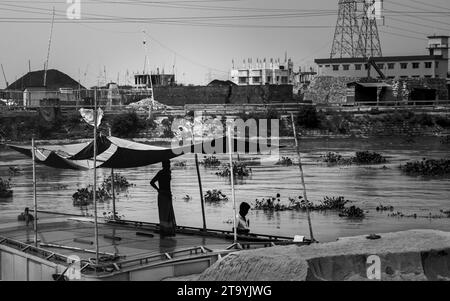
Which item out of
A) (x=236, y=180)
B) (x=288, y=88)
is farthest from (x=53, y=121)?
(x=236, y=180)

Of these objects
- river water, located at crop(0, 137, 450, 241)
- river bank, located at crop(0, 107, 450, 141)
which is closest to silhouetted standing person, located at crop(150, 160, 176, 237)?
river water, located at crop(0, 137, 450, 241)

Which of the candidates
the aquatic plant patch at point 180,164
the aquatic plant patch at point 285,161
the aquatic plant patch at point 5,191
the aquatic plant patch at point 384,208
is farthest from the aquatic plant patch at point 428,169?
the aquatic plant patch at point 5,191

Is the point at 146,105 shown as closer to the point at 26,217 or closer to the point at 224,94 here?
the point at 224,94

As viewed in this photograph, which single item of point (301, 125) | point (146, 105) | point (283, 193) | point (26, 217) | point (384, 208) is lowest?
point (384, 208)

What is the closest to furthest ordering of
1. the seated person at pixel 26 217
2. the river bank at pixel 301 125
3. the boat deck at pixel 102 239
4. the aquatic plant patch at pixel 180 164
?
the boat deck at pixel 102 239, the seated person at pixel 26 217, the aquatic plant patch at pixel 180 164, the river bank at pixel 301 125

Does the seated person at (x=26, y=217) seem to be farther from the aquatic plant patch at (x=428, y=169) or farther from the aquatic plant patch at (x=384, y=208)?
the aquatic plant patch at (x=428, y=169)

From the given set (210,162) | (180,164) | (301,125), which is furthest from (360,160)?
(301,125)
